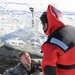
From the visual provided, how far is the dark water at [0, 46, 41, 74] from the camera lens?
564 cm

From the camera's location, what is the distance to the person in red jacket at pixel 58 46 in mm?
2281

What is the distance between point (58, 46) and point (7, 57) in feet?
13.0

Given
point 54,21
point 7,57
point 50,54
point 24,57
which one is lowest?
point 7,57

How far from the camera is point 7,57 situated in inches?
241

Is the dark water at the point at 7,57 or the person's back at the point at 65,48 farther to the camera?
the dark water at the point at 7,57

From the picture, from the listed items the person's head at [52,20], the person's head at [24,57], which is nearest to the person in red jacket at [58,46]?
the person's head at [52,20]

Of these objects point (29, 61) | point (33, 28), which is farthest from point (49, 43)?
point (33, 28)

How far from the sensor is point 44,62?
7.66ft

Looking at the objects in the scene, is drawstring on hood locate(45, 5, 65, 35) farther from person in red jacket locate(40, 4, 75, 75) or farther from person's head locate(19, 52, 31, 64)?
person's head locate(19, 52, 31, 64)

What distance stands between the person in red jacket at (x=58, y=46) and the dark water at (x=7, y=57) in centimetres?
318

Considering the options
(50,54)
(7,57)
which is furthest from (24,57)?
(7,57)

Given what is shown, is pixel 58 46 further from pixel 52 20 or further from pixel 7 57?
pixel 7 57

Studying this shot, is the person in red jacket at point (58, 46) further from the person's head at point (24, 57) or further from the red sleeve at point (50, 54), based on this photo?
the person's head at point (24, 57)

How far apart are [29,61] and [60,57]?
1717 millimetres
